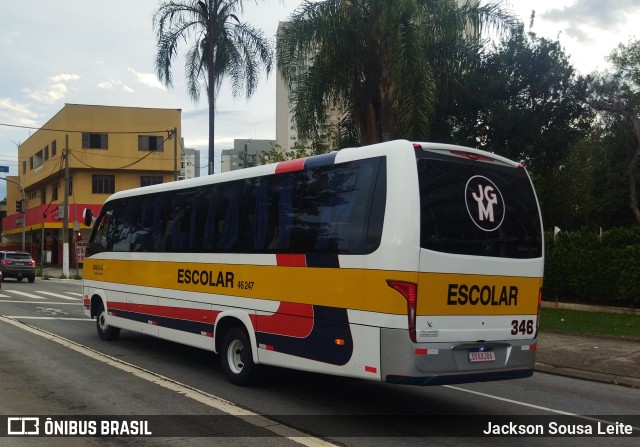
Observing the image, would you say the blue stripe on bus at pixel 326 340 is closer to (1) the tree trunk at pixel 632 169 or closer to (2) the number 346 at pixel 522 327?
(2) the number 346 at pixel 522 327

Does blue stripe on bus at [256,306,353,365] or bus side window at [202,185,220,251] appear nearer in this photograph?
blue stripe on bus at [256,306,353,365]

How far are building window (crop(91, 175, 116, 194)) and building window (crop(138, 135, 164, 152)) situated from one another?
3.62 metres

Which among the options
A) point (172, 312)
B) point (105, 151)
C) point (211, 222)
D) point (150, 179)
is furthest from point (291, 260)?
point (150, 179)

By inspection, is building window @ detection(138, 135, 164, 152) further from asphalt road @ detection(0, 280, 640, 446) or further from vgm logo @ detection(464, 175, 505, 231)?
vgm logo @ detection(464, 175, 505, 231)

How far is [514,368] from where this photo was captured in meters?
7.29

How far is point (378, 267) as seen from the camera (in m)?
6.76

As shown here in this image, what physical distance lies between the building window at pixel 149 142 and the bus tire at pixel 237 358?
48.1 metres

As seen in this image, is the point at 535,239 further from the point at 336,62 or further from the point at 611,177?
the point at 611,177

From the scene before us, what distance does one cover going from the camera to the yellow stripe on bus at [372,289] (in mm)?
6641

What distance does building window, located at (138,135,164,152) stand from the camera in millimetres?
54812

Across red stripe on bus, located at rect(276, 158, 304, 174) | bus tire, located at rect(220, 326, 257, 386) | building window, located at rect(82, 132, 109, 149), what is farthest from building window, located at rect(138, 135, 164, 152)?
red stripe on bus, located at rect(276, 158, 304, 174)

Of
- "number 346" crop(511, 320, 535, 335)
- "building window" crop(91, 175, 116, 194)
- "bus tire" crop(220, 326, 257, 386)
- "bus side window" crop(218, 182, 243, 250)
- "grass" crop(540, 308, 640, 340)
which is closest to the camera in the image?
"number 346" crop(511, 320, 535, 335)

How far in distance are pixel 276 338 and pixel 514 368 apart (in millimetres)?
2812

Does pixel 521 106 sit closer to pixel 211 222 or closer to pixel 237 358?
pixel 211 222
